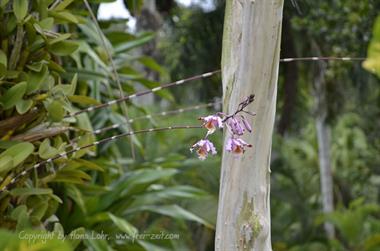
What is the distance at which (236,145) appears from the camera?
1.59 meters

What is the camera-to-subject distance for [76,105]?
314 centimetres

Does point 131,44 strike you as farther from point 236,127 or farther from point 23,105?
point 236,127

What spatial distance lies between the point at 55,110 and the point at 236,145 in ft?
3.12

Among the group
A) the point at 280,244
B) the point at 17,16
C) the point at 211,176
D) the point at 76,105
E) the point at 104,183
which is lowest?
the point at 280,244

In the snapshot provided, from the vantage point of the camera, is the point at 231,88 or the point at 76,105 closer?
the point at 231,88

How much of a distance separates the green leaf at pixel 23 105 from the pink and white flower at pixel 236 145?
39.2 inches

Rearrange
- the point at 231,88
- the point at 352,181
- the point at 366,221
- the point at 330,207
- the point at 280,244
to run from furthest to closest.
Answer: the point at 352,181 < the point at 330,207 < the point at 366,221 < the point at 280,244 < the point at 231,88

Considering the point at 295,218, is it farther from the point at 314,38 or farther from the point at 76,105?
the point at 76,105

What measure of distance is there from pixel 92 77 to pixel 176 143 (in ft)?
13.1

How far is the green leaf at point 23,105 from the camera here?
2260 millimetres

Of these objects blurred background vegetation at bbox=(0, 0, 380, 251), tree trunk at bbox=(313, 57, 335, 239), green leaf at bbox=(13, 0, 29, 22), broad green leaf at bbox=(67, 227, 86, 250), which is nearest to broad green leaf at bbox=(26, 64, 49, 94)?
blurred background vegetation at bbox=(0, 0, 380, 251)

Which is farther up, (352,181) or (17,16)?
(17,16)

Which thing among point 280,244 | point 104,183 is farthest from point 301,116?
point 104,183

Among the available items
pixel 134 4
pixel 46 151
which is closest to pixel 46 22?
pixel 46 151
